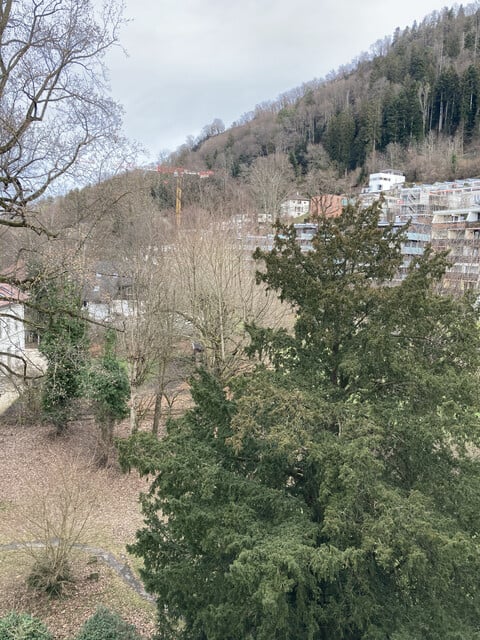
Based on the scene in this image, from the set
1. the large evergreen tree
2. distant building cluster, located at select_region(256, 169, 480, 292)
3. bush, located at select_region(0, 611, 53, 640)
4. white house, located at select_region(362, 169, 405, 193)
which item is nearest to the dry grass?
bush, located at select_region(0, 611, 53, 640)

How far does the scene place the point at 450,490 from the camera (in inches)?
197

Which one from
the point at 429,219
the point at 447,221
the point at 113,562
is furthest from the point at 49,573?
the point at 447,221

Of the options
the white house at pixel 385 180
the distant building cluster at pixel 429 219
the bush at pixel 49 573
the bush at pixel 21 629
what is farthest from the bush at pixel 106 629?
the white house at pixel 385 180

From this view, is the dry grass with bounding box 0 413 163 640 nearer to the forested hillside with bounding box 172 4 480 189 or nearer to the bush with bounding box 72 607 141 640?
the bush with bounding box 72 607 141 640

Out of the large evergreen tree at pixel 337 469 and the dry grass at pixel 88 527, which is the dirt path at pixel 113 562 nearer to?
the dry grass at pixel 88 527

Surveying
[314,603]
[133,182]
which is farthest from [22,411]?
[314,603]

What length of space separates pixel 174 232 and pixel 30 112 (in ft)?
33.2

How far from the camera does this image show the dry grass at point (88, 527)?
27.7 ft

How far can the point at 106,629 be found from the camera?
22.4 ft

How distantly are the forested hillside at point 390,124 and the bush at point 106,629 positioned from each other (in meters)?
51.2

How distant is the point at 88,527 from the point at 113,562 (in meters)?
1.59

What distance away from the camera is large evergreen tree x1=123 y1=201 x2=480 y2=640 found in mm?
4098

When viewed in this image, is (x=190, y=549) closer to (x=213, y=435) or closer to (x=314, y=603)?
(x=213, y=435)

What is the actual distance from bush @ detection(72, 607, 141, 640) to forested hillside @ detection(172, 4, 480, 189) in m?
51.2
